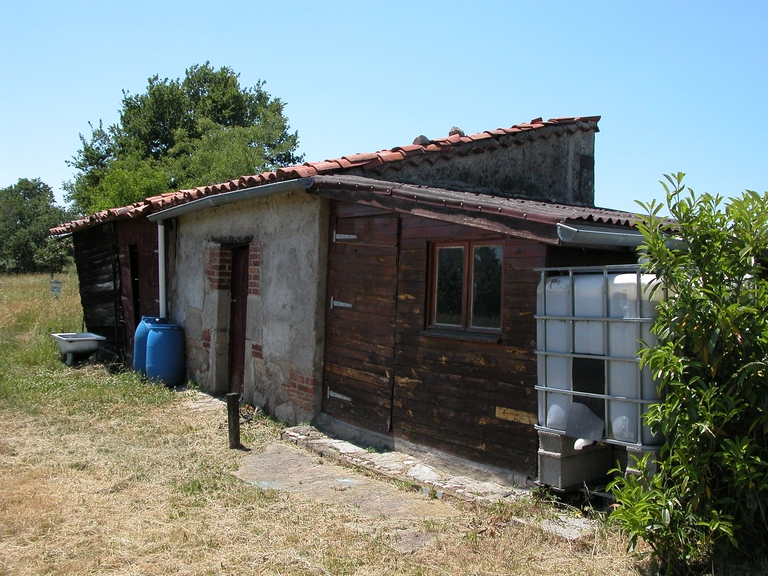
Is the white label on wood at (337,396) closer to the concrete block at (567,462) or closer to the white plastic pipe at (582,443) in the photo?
the concrete block at (567,462)

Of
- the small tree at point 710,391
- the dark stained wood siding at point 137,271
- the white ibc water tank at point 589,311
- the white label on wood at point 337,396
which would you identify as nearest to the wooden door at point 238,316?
the white label on wood at point 337,396

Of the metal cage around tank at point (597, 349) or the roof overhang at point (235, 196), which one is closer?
the metal cage around tank at point (597, 349)

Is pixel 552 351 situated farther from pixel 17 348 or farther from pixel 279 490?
pixel 17 348

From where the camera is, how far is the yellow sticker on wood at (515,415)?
4.98 m

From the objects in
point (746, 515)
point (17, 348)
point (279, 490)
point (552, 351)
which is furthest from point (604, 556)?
point (17, 348)

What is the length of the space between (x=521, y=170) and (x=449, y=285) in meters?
3.55

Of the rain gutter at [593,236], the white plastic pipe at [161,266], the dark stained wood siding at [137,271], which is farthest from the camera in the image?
the dark stained wood siding at [137,271]

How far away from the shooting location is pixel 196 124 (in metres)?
30.4

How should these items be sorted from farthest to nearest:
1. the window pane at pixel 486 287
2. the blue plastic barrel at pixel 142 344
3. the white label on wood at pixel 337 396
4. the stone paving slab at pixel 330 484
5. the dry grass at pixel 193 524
Answer: the blue plastic barrel at pixel 142 344 → the white label on wood at pixel 337 396 → the window pane at pixel 486 287 → the stone paving slab at pixel 330 484 → the dry grass at pixel 193 524

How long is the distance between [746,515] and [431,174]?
515 centimetres

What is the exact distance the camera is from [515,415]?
16.8 ft

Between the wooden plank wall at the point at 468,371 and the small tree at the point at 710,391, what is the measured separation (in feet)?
4.27

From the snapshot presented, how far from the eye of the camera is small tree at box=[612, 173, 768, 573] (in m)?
3.51

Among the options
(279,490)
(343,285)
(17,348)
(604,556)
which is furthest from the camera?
(17,348)
